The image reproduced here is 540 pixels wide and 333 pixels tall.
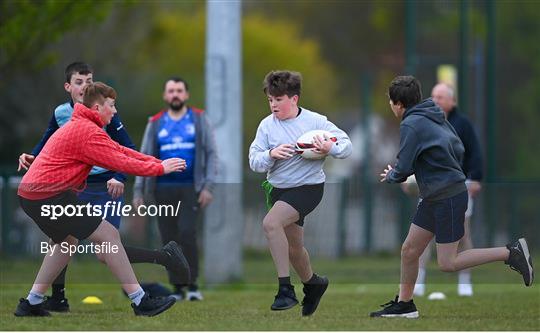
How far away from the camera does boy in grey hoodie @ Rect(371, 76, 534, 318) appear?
10750 mm

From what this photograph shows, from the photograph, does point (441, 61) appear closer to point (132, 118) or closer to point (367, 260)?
point (367, 260)

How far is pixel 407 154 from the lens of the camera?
10.7m

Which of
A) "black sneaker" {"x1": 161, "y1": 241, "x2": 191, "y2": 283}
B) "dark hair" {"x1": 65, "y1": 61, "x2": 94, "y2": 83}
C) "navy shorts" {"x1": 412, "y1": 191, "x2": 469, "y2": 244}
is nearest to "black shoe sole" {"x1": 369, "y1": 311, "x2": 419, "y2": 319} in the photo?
"navy shorts" {"x1": 412, "y1": 191, "x2": 469, "y2": 244}

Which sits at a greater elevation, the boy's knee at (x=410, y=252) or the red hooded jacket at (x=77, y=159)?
the red hooded jacket at (x=77, y=159)

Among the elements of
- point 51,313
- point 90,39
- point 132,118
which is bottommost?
point 51,313

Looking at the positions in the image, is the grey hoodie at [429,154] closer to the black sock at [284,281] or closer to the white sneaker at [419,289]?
the black sock at [284,281]

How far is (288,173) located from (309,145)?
0.35 metres

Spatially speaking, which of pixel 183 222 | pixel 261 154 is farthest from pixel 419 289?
pixel 261 154

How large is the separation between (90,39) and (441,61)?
304 inches

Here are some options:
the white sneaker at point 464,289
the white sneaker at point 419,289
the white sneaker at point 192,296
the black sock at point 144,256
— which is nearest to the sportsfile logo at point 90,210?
the black sock at point 144,256

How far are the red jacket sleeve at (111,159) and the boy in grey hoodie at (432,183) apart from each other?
6.15ft

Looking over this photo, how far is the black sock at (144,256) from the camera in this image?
11172 mm

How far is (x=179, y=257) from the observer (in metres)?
11.5

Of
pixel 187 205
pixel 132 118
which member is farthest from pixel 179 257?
pixel 132 118
